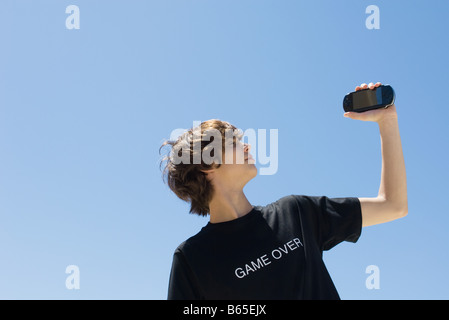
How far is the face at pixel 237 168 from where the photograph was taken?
403cm

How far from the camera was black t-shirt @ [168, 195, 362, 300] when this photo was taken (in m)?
3.32

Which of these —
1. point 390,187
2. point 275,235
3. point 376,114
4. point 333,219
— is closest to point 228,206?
point 275,235

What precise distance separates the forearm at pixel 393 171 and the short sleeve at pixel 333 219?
285 millimetres

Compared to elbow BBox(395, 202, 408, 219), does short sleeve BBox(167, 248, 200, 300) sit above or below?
below

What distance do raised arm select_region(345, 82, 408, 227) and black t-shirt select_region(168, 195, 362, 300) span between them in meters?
0.12

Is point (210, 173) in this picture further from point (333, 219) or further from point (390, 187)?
point (390, 187)

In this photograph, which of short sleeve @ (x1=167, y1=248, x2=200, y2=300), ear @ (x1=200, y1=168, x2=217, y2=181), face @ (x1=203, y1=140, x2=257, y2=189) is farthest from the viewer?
ear @ (x1=200, y1=168, x2=217, y2=181)

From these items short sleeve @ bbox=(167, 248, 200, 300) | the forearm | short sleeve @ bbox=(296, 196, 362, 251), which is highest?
the forearm

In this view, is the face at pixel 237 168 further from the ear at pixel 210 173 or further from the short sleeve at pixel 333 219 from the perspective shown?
the short sleeve at pixel 333 219

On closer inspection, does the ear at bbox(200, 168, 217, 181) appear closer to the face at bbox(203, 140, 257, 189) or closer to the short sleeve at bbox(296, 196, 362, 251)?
the face at bbox(203, 140, 257, 189)

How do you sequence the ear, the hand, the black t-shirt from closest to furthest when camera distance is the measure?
1. the black t-shirt
2. the hand
3. the ear

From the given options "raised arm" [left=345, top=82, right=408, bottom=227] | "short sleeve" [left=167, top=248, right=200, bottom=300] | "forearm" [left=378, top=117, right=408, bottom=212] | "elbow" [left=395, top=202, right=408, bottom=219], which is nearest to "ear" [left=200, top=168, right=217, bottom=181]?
"short sleeve" [left=167, top=248, right=200, bottom=300]

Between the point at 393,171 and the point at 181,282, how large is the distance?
2076 mm

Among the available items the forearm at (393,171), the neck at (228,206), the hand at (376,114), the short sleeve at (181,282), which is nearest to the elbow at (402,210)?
the forearm at (393,171)
